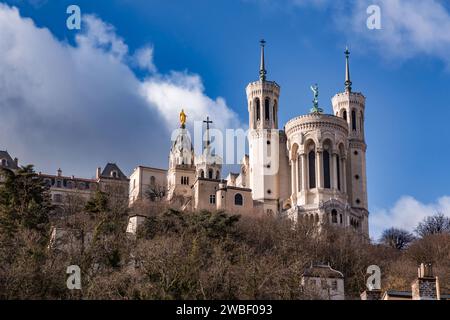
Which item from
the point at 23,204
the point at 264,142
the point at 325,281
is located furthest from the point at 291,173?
the point at 325,281

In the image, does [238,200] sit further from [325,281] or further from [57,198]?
[325,281]

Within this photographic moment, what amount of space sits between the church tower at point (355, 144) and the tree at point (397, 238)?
9.68 ft

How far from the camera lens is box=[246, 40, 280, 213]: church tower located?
92188 millimetres

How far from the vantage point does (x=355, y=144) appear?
98062 millimetres

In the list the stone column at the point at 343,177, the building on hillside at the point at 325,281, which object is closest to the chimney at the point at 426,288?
the building on hillside at the point at 325,281

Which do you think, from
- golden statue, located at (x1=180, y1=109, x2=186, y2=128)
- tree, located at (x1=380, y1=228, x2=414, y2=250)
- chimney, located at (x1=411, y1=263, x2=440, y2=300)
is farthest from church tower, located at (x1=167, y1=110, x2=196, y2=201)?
chimney, located at (x1=411, y1=263, x2=440, y2=300)

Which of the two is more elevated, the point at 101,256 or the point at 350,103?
the point at 350,103

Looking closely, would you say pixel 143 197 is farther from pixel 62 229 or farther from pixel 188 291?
pixel 188 291

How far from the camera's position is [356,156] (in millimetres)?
97750

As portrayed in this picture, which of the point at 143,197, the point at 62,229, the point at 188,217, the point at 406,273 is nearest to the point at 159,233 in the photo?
the point at 188,217

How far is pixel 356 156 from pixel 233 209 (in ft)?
61.6

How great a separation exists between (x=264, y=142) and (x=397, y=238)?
18229 mm

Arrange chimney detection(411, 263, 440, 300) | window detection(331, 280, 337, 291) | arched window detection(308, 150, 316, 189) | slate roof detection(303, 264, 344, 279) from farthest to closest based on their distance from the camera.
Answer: arched window detection(308, 150, 316, 189) → window detection(331, 280, 337, 291) → slate roof detection(303, 264, 344, 279) → chimney detection(411, 263, 440, 300)

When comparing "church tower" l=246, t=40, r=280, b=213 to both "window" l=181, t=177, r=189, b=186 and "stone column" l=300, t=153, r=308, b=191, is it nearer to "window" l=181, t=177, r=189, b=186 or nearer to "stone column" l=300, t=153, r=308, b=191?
"stone column" l=300, t=153, r=308, b=191
